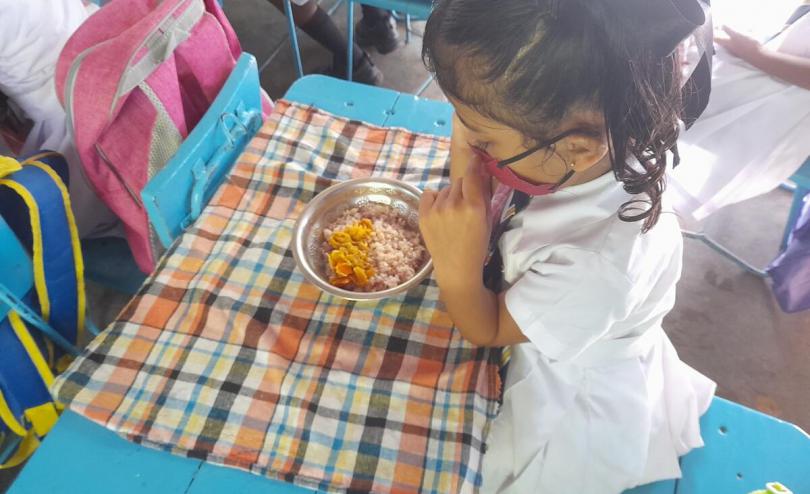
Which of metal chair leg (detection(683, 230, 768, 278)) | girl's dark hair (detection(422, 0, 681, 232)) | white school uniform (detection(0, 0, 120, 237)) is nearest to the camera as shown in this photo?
girl's dark hair (detection(422, 0, 681, 232))

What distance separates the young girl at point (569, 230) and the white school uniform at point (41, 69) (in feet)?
3.42

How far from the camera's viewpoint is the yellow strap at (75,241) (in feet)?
3.79

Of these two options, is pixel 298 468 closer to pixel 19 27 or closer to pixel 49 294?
pixel 49 294

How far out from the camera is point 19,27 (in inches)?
51.9

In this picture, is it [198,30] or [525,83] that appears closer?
[525,83]

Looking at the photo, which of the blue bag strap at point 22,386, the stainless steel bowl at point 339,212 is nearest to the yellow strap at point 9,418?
the blue bag strap at point 22,386

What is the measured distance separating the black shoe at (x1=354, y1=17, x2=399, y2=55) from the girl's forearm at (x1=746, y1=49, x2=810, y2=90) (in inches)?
65.5

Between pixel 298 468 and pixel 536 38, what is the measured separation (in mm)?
647

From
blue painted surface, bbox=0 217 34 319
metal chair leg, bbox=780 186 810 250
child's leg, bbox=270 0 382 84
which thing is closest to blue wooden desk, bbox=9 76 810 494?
blue painted surface, bbox=0 217 34 319

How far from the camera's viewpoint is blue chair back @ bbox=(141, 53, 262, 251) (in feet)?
3.36

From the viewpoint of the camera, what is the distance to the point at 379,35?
109 inches

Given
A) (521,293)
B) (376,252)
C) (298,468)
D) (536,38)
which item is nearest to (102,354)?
(298,468)

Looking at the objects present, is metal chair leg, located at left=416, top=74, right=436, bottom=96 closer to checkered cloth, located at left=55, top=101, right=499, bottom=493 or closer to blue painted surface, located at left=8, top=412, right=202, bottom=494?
checkered cloth, located at left=55, top=101, right=499, bottom=493

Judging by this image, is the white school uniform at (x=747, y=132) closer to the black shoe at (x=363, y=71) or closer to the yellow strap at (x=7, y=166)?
the black shoe at (x=363, y=71)
